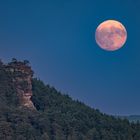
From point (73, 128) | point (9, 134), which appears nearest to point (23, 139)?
point (9, 134)

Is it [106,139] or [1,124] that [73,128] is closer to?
[106,139]

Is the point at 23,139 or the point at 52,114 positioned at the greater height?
the point at 52,114

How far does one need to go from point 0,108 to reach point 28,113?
8695mm

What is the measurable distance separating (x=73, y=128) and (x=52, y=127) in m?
9.03

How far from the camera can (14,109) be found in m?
190

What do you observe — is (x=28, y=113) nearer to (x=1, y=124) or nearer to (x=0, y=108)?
(x=0, y=108)

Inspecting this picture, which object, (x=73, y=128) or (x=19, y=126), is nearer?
(x=19, y=126)

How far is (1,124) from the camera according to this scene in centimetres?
17250

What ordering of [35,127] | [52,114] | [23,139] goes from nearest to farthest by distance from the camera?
[23,139] < [35,127] < [52,114]

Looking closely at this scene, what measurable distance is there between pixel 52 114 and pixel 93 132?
13.6 m

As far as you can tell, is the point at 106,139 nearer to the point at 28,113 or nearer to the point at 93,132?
the point at 93,132

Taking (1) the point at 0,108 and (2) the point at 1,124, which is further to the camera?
(1) the point at 0,108

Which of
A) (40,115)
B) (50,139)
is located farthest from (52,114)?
(50,139)

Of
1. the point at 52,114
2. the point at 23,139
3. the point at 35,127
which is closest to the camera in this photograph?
the point at 23,139
